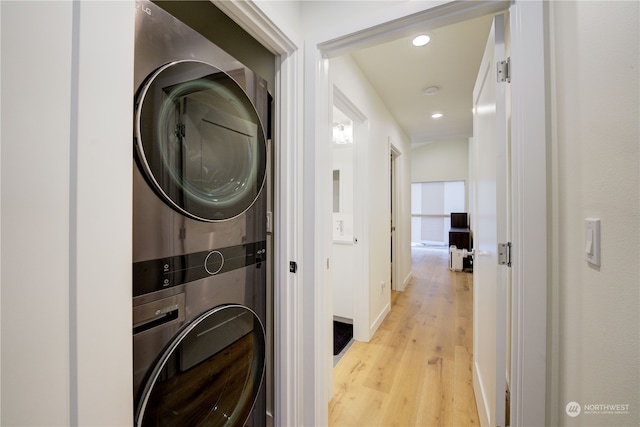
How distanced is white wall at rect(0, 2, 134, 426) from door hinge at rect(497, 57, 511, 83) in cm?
127

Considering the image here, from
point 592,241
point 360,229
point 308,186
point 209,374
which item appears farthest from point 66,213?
point 360,229

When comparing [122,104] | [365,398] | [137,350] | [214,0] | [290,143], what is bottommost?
[365,398]

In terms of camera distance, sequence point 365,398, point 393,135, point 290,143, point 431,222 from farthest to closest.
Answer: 1. point 431,222
2. point 393,135
3. point 365,398
4. point 290,143

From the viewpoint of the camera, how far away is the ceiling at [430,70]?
1.95 metres

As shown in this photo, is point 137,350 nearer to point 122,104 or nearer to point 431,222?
point 122,104

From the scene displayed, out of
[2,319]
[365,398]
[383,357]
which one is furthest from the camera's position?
[383,357]

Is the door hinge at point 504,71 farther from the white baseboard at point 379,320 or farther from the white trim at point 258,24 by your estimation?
the white baseboard at point 379,320

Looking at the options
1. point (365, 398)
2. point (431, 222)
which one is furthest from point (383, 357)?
point (431, 222)

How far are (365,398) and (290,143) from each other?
5.57 feet

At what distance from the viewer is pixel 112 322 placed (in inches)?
22.2

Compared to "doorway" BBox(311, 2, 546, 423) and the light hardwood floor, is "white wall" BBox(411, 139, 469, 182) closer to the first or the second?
the light hardwood floor

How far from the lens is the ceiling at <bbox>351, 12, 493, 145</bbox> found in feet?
6.40

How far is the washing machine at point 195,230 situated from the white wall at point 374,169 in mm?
1294

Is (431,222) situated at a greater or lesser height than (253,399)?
greater
